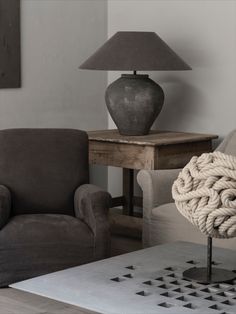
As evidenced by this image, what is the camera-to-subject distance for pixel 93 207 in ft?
12.1

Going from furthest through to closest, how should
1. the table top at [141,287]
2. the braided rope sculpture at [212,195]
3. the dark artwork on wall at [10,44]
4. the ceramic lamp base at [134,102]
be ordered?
the dark artwork on wall at [10,44], the ceramic lamp base at [134,102], the braided rope sculpture at [212,195], the table top at [141,287]

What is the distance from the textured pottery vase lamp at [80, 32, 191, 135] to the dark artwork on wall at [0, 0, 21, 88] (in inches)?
19.9

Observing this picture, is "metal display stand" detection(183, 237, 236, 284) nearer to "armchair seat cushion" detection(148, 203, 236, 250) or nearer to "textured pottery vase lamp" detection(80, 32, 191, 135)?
"armchair seat cushion" detection(148, 203, 236, 250)

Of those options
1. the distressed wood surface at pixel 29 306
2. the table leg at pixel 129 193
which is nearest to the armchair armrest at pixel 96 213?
the distressed wood surface at pixel 29 306

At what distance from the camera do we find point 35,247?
358cm

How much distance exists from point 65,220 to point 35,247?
220 mm

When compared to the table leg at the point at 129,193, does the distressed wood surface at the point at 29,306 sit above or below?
below

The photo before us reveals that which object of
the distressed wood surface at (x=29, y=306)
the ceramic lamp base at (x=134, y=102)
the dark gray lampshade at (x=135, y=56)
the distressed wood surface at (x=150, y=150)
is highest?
the dark gray lampshade at (x=135, y=56)

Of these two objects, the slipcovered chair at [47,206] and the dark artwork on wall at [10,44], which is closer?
the slipcovered chair at [47,206]

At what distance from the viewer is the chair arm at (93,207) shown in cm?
364

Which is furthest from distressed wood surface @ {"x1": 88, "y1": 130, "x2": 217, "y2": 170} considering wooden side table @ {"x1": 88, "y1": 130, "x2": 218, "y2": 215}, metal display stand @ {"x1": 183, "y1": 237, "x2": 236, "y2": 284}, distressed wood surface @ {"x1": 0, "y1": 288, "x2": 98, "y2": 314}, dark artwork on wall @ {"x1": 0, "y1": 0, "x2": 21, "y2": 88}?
metal display stand @ {"x1": 183, "y1": 237, "x2": 236, "y2": 284}

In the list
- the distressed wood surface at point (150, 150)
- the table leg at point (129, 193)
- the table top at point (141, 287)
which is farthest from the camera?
the table leg at point (129, 193)

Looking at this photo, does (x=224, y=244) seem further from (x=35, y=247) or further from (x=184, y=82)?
(x=184, y=82)

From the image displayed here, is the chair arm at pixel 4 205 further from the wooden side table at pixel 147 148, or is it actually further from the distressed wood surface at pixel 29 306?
the wooden side table at pixel 147 148
